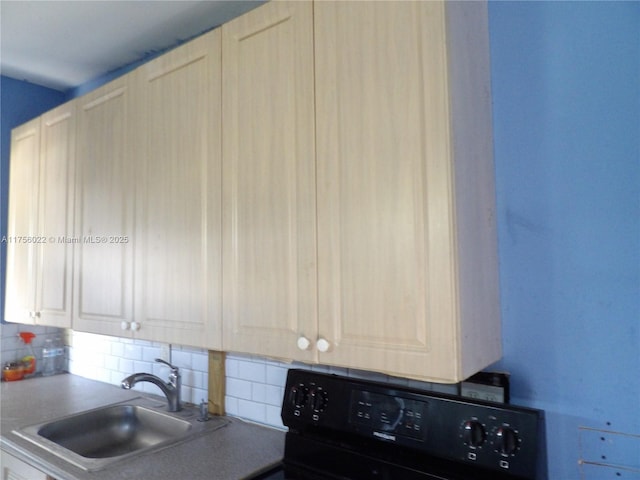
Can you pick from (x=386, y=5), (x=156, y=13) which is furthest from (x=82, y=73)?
(x=386, y=5)

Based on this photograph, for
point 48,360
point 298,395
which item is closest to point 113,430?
point 48,360

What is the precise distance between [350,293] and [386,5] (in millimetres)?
721

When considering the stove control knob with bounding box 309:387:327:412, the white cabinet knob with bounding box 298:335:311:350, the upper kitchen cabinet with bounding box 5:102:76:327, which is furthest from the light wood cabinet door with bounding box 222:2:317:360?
the upper kitchen cabinet with bounding box 5:102:76:327

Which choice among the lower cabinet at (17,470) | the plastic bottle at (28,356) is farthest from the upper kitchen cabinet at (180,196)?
the plastic bottle at (28,356)

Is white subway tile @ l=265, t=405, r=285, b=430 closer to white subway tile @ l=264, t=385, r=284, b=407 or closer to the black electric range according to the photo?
white subway tile @ l=264, t=385, r=284, b=407

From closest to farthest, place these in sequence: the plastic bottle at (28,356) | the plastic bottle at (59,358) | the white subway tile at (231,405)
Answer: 1. the white subway tile at (231,405)
2. the plastic bottle at (28,356)
3. the plastic bottle at (59,358)

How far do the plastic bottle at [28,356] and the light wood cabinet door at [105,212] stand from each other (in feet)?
2.86

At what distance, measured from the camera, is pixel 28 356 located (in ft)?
8.44

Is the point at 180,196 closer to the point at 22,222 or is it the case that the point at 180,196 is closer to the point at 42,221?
the point at 42,221

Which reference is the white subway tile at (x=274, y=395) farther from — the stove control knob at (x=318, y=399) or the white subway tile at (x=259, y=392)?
the stove control knob at (x=318, y=399)

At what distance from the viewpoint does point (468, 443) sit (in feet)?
3.54

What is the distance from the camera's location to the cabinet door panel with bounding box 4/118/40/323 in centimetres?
227

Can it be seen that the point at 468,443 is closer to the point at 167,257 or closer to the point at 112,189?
the point at 167,257

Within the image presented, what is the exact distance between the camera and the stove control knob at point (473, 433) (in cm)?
107
